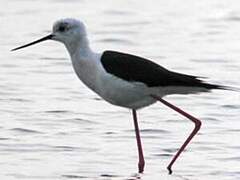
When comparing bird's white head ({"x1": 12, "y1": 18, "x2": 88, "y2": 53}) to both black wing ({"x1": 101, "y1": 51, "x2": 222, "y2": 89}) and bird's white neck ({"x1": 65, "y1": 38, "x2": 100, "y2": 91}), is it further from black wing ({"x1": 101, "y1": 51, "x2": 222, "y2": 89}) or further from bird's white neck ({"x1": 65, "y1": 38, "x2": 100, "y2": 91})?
black wing ({"x1": 101, "y1": 51, "x2": 222, "y2": 89})

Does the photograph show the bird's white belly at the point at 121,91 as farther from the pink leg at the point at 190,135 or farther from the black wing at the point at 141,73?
the pink leg at the point at 190,135

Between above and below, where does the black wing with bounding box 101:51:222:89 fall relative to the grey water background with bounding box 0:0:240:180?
above

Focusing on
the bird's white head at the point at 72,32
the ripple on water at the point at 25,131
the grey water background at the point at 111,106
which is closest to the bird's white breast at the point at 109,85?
the bird's white head at the point at 72,32

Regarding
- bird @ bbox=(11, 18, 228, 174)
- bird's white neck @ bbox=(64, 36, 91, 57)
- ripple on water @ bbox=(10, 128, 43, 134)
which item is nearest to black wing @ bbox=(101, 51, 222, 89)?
bird @ bbox=(11, 18, 228, 174)

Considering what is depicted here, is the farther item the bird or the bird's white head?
the bird's white head

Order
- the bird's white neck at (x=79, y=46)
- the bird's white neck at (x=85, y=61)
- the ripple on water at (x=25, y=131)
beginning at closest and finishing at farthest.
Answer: the bird's white neck at (x=85, y=61) < the bird's white neck at (x=79, y=46) < the ripple on water at (x=25, y=131)

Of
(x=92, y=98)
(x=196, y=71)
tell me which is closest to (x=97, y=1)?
(x=196, y=71)

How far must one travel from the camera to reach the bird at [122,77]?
9719mm

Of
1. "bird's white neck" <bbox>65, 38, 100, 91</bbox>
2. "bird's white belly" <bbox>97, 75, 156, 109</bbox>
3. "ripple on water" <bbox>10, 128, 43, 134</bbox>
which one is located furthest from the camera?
"ripple on water" <bbox>10, 128, 43, 134</bbox>

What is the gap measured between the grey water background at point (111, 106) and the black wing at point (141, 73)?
72 centimetres

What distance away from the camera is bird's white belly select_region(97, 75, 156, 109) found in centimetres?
970

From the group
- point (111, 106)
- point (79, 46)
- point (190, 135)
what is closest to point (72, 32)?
point (79, 46)

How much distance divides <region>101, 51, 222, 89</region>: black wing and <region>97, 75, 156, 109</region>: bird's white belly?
0.15 ft

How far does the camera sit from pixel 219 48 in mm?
15469
